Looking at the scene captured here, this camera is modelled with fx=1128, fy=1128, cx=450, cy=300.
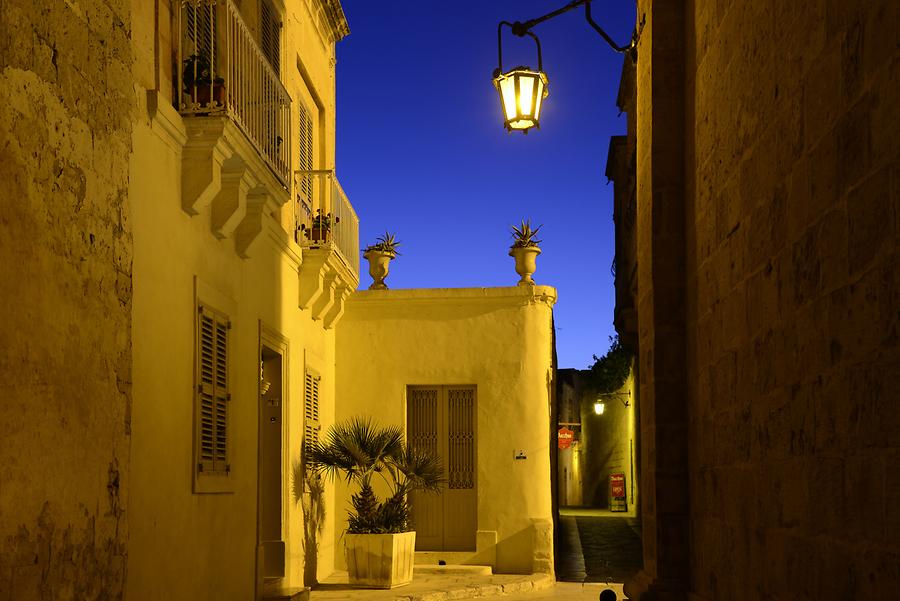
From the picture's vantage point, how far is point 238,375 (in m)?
11.1

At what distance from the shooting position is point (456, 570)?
52.8ft

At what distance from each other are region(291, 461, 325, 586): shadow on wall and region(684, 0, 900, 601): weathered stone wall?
8716 millimetres

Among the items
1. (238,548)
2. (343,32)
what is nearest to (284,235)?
(238,548)

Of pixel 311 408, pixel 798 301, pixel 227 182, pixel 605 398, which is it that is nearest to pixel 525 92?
pixel 227 182

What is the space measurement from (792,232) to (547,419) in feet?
44.2

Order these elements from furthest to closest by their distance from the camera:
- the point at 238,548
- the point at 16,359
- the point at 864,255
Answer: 1. the point at 238,548
2. the point at 16,359
3. the point at 864,255

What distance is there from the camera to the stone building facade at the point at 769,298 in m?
3.09

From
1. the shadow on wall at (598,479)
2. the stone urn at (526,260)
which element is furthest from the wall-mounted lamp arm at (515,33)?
the shadow on wall at (598,479)

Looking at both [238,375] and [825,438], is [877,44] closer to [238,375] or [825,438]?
[825,438]

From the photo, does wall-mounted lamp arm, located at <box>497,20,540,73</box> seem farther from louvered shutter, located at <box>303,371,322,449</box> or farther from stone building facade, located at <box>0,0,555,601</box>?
louvered shutter, located at <box>303,371,322,449</box>

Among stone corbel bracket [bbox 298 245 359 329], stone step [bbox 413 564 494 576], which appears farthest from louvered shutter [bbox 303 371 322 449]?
stone step [bbox 413 564 494 576]

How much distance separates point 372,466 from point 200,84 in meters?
6.86

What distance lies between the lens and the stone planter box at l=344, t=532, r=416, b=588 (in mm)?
14312

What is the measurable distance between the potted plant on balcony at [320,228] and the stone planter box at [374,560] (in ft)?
12.6
